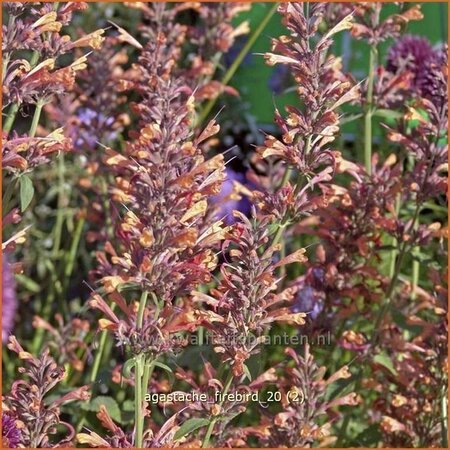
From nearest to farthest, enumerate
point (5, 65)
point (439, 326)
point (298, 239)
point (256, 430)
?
point (5, 65) → point (256, 430) → point (439, 326) → point (298, 239)

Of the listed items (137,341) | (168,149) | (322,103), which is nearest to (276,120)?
(322,103)

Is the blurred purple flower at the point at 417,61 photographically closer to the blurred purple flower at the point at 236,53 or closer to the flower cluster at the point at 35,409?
the flower cluster at the point at 35,409

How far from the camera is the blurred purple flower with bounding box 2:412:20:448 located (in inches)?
66.2

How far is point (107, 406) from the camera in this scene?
6.79ft

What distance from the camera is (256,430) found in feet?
6.38

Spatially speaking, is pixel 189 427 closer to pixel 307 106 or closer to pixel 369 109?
pixel 307 106

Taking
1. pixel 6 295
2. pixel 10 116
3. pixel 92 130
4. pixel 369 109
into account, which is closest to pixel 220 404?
pixel 6 295

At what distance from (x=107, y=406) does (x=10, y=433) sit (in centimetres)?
40

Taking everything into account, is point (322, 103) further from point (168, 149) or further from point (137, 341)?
point (137, 341)

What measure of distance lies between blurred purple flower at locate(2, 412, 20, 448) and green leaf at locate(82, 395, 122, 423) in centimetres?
36

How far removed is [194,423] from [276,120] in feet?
1.88

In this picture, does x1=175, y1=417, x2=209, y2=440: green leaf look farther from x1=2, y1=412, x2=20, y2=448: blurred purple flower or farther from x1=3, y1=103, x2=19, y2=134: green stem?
x1=3, y1=103, x2=19, y2=134: green stem

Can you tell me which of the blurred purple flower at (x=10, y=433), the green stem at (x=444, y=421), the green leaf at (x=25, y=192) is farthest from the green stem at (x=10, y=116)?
the green stem at (x=444, y=421)

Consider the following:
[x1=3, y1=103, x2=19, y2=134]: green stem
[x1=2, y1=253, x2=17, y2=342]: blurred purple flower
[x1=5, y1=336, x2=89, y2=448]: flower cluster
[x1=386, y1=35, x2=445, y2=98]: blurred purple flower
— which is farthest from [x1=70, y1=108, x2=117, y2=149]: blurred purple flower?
[x1=5, y1=336, x2=89, y2=448]: flower cluster
